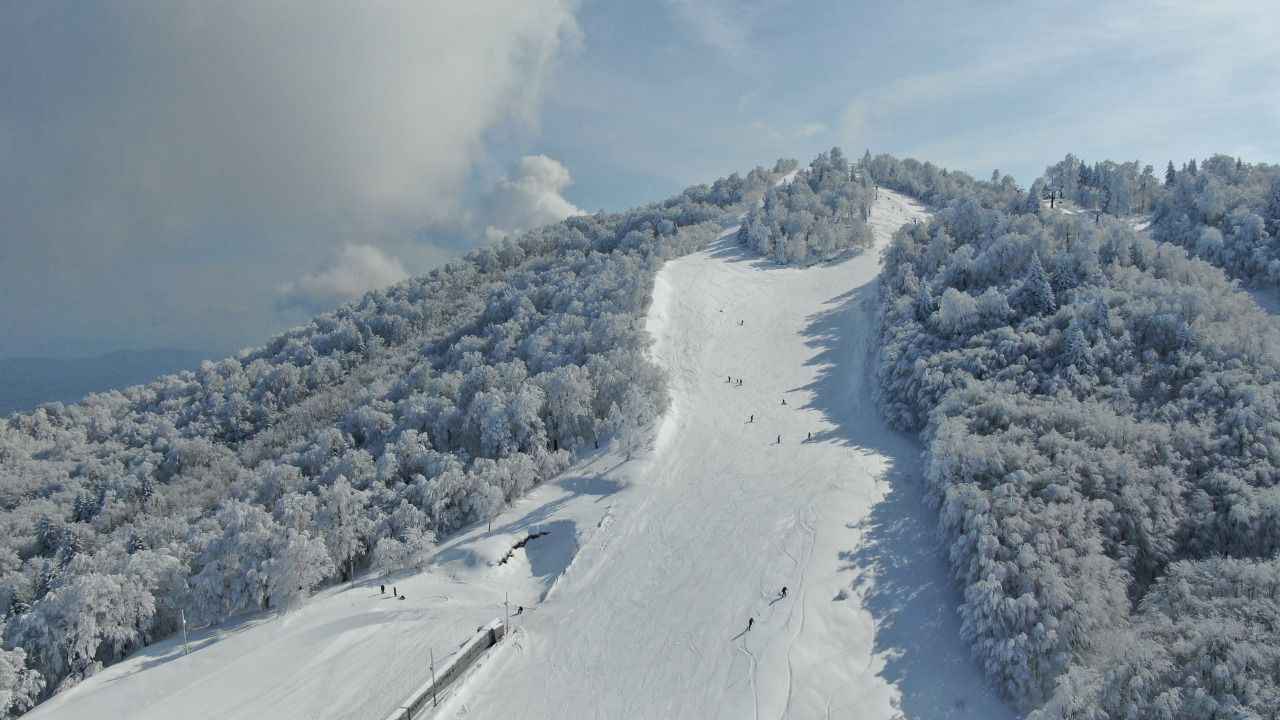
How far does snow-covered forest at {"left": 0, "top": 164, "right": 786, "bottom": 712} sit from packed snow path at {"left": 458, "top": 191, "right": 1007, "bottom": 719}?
9.00m

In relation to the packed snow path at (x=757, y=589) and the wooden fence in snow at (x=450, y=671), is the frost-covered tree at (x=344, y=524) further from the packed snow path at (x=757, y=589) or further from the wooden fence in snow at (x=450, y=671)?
the packed snow path at (x=757, y=589)

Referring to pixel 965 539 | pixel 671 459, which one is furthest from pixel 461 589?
pixel 965 539

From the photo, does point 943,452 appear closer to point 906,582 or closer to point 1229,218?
point 906,582

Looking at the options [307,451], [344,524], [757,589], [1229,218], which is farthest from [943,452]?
[1229,218]

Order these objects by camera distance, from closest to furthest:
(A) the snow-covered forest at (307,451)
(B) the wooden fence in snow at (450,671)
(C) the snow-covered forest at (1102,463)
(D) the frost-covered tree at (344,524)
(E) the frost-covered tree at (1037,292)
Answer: (C) the snow-covered forest at (1102,463)
(B) the wooden fence in snow at (450,671)
(A) the snow-covered forest at (307,451)
(D) the frost-covered tree at (344,524)
(E) the frost-covered tree at (1037,292)

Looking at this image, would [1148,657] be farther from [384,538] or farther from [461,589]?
[384,538]

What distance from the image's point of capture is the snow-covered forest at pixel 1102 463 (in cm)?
2211

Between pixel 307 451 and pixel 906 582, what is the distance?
48563 millimetres

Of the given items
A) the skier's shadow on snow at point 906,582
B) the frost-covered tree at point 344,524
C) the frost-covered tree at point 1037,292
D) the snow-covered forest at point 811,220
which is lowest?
the skier's shadow on snow at point 906,582

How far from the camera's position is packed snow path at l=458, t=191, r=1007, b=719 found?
26047 millimetres

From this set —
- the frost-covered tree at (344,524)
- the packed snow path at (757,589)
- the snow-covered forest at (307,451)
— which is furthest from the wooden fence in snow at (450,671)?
the frost-covered tree at (344,524)

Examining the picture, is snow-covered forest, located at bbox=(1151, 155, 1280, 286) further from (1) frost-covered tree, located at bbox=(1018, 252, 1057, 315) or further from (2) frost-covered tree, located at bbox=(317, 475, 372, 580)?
(2) frost-covered tree, located at bbox=(317, 475, 372, 580)

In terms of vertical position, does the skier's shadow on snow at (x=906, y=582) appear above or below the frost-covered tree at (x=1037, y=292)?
below

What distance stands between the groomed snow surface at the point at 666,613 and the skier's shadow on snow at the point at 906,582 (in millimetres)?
106
